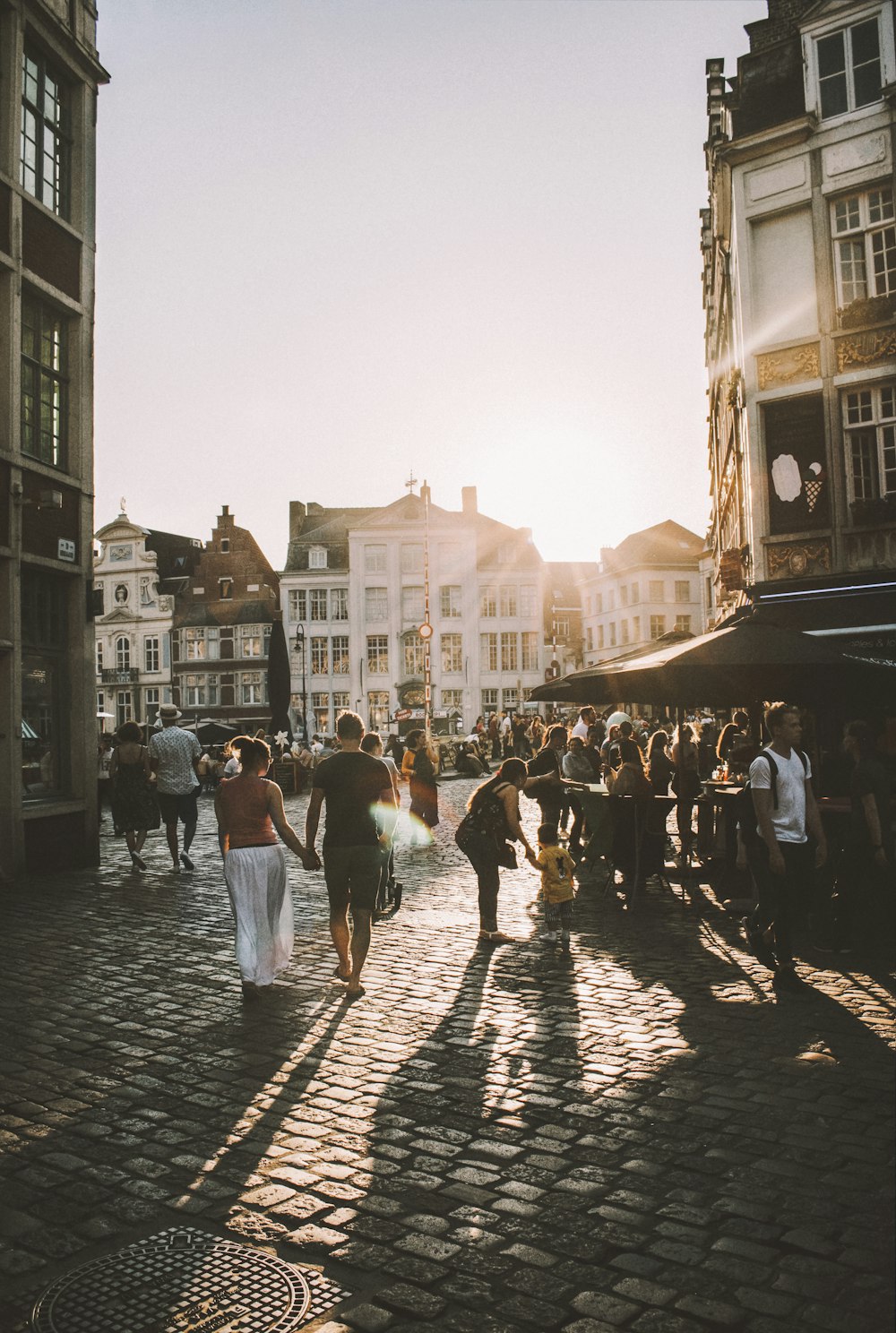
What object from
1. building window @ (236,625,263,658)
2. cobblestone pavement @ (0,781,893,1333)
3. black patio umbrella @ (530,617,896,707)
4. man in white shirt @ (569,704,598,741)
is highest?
building window @ (236,625,263,658)

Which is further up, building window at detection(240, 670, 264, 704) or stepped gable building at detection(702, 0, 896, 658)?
stepped gable building at detection(702, 0, 896, 658)

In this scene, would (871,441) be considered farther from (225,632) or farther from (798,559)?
(225,632)

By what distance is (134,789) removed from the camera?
1323 cm

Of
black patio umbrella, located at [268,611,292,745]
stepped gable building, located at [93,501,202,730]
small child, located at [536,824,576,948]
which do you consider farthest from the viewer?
stepped gable building, located at [93,501,202,730]

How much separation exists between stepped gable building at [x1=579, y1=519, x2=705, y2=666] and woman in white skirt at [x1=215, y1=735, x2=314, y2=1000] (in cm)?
5868

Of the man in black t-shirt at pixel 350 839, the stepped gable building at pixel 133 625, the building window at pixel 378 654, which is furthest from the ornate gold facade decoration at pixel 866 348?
the stepped gable building at pixel 133 625

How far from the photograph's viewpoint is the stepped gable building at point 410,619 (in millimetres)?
A: 63281

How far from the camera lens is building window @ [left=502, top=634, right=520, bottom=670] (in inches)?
2493

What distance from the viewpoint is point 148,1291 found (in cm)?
330

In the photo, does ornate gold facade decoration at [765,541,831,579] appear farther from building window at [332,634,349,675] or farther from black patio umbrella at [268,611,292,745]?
building window at [332,634,349,675]

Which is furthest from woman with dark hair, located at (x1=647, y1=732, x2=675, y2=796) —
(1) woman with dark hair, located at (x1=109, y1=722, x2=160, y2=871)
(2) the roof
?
(2) the roof

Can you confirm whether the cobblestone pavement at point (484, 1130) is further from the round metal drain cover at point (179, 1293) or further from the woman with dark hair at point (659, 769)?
the woman with dark hair at point (659, 769)

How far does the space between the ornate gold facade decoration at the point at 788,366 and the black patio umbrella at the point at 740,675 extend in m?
5.69

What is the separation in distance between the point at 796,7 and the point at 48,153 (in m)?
12.6
